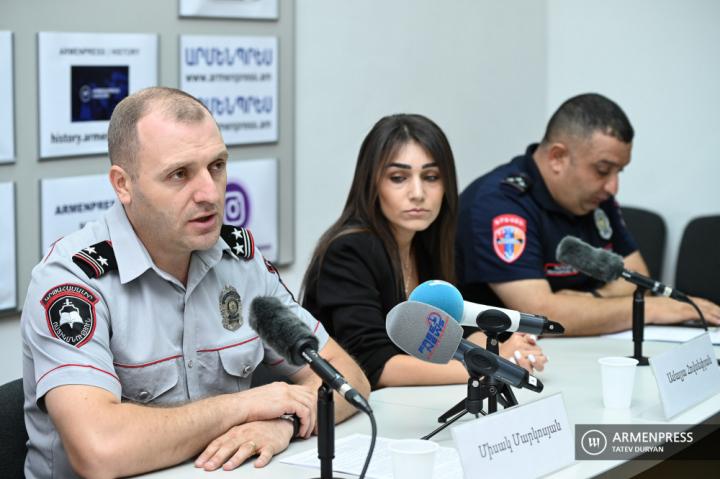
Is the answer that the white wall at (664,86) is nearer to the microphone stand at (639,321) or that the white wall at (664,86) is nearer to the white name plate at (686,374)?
the microphone stand at (639,321)

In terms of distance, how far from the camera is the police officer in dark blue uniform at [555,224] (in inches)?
132

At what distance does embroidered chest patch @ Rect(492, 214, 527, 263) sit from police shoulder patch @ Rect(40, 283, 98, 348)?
66.8 inches

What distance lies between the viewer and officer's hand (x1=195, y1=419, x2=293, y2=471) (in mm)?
1977

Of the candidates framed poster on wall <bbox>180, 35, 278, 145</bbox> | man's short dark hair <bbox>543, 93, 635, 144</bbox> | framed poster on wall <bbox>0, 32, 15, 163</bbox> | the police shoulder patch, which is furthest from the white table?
framed poster on wall <bbox>180, 35, 278, 145</bbox>

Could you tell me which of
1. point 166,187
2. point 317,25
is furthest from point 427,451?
point 317,25

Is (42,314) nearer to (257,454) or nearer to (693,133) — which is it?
(257,454)

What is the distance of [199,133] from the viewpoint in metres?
2.16

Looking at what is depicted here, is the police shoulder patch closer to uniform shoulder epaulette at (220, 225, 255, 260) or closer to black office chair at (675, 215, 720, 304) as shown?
uniform shoulder epaulette at (220, 225, 255, 260)

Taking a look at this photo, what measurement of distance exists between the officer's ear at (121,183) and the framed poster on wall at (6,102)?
1354mm

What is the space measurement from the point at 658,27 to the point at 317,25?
6.08ft

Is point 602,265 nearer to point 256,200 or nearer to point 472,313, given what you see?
point 472,313

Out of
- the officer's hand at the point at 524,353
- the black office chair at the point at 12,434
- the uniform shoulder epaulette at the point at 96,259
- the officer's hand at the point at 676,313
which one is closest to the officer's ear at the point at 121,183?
the uniform shoulder epaulette at the point at 96,259

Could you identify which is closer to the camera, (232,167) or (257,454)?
(257,454)

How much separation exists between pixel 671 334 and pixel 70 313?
2040 mm
